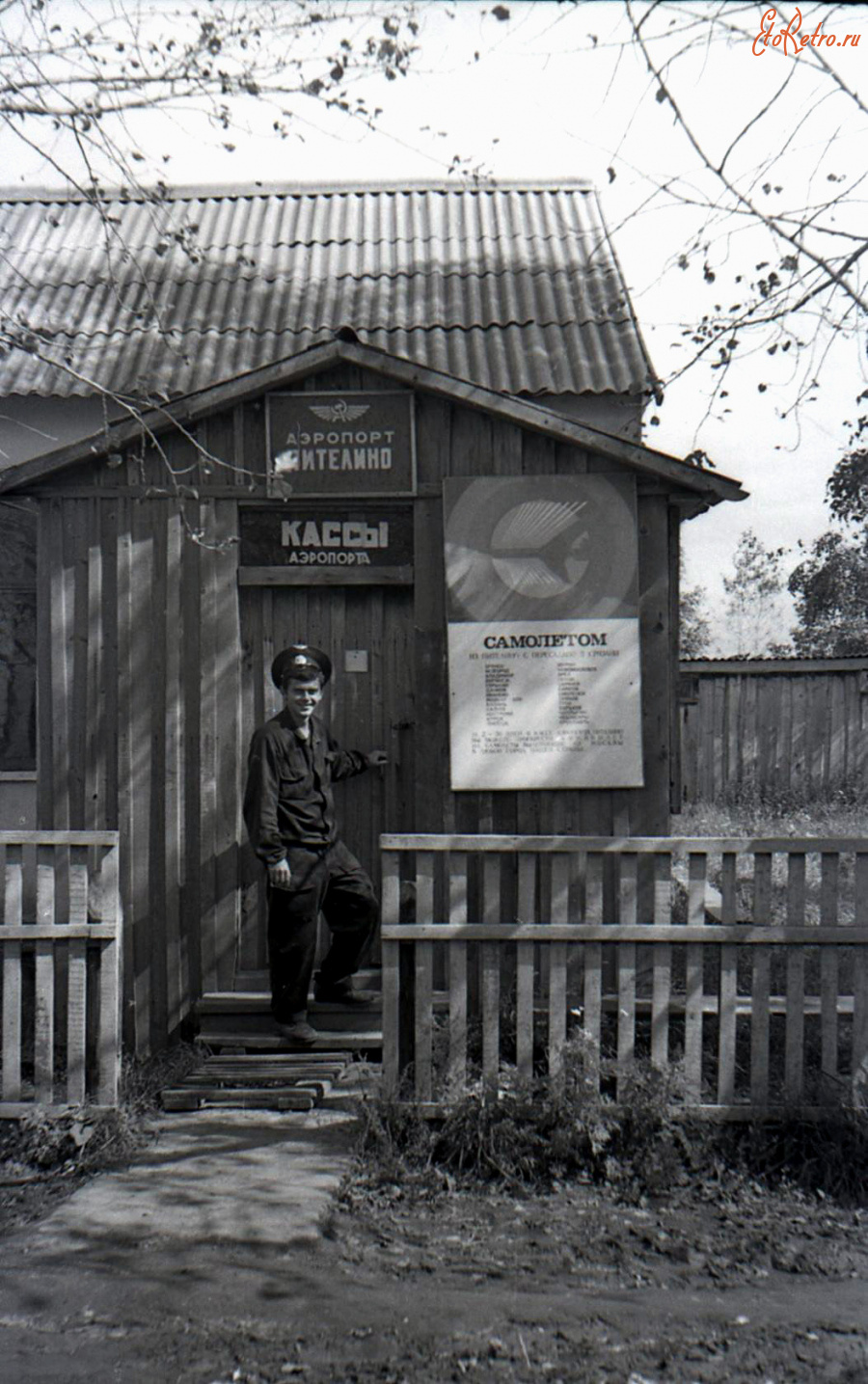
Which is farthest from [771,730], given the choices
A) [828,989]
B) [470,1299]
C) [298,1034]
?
[470,1299]

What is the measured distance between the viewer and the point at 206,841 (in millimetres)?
7113

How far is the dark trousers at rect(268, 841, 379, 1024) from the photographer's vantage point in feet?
21.9

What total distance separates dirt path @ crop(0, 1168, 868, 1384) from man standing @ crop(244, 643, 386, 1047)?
1968 mm

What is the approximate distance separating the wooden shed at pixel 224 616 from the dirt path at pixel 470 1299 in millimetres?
2570

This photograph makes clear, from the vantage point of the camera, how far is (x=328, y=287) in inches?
515

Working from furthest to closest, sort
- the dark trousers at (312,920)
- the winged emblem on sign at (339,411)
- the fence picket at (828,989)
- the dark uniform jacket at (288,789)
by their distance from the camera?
the winged emblem on sign at (339,411) → the dark trousers at (312,920) → the dark uniform jacket at (288,789) → the fence picket at (828,989)

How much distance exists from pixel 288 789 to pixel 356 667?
3.10ft

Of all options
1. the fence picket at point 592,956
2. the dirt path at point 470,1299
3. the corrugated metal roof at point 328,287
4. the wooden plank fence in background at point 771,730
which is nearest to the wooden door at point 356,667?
the fence picket at point 592,956

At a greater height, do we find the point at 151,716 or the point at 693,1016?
the point at 151,716

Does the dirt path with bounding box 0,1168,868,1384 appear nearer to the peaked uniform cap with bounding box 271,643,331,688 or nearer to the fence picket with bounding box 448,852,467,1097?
the fence picket with bounding box 448,852,467,1097

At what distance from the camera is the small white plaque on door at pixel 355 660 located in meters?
7.30

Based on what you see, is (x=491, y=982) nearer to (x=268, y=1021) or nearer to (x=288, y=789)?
(x=288, y=789)

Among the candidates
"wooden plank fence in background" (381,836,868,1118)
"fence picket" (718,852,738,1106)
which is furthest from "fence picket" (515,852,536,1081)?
"fence picket" (718,852,738,1106)

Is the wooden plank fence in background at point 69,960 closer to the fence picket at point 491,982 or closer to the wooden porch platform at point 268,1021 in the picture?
the wooden porch platform at point 268,1021
